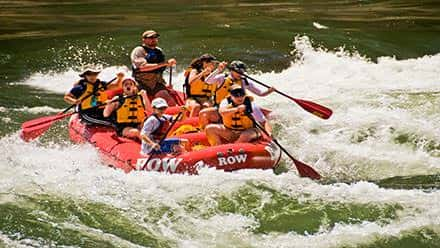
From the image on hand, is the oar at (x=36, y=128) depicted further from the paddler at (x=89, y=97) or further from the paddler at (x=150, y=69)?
the paddler at (x=150, y=69)

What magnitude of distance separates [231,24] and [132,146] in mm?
11357

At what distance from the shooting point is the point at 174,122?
9.58 m

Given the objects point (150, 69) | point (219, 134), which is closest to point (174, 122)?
point (219, 134)

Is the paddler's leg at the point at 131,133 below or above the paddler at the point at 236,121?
below

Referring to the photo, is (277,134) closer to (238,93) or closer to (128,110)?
(238,93)

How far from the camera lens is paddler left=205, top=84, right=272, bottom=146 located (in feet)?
31.0

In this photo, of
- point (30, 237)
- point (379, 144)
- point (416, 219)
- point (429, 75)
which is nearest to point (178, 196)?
point (30, 237)

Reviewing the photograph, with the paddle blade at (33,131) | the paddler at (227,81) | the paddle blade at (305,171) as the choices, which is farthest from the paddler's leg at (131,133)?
the paddle blade at (305,171)

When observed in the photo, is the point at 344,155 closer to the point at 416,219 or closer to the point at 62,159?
the point at 416,219

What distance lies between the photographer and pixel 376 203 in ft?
26.6

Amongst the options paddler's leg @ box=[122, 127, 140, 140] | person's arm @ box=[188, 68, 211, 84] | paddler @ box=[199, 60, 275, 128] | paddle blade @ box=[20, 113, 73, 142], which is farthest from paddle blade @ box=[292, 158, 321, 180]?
paddle blade @ box=[20, 113, 73, 142]

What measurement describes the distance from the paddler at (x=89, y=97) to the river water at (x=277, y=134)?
513 mm

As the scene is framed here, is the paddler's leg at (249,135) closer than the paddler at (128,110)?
Yes

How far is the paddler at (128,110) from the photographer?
10.2m
